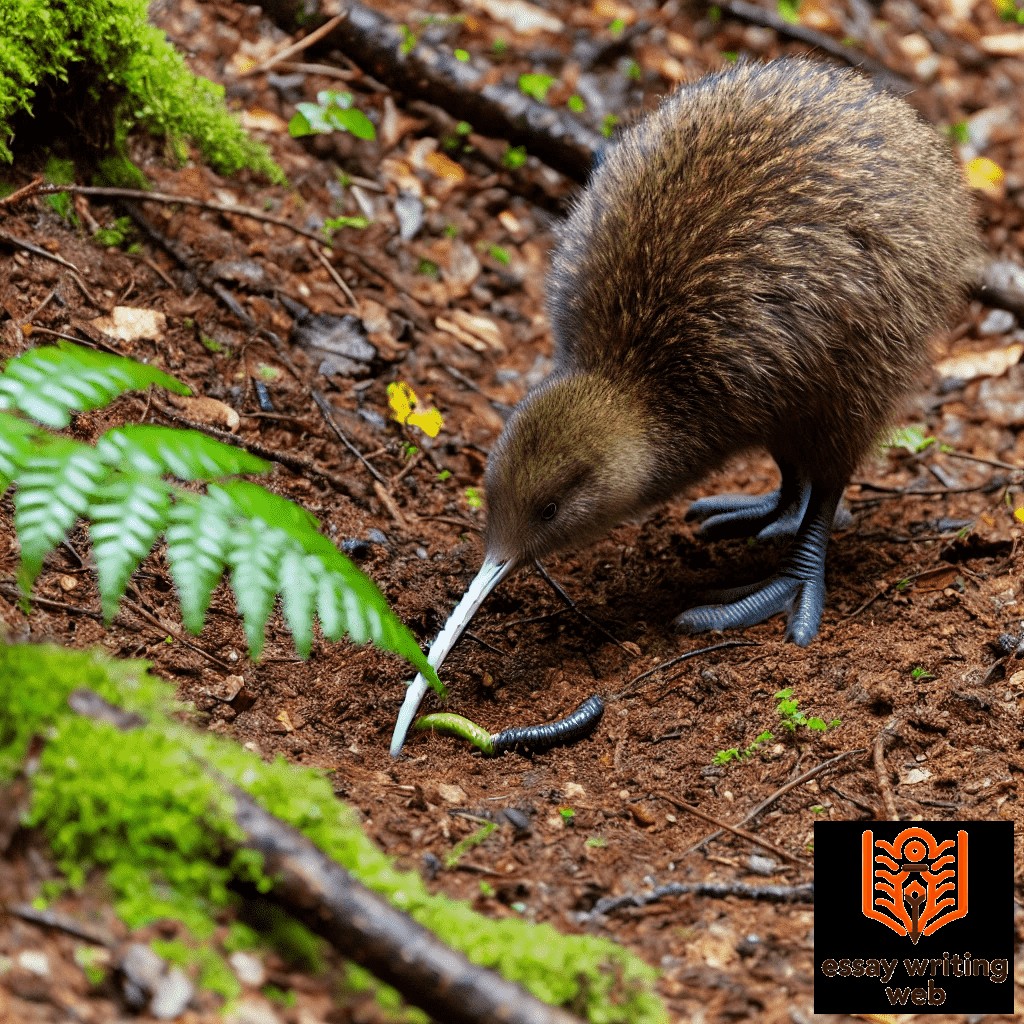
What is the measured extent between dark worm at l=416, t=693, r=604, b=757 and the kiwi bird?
285 millimetres

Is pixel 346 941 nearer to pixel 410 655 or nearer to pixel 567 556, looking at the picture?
pixel 410 655

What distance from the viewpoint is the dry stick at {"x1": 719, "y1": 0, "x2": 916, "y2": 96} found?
7492mm

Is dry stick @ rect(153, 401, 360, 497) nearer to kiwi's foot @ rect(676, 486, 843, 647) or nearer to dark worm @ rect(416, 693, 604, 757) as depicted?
dark worm @ rect(416, 693, 604, 757)

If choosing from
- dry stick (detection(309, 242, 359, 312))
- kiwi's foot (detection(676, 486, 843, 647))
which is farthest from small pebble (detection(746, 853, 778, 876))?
dry stick (detection(309, 242, 359, 312))

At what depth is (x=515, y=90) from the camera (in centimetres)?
663

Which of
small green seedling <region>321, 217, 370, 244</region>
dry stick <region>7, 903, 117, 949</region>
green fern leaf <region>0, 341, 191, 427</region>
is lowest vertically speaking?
dry stick <region>7, 903, 117, 949</region>

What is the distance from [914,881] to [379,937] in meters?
1.41

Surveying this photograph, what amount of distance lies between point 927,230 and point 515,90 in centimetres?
323

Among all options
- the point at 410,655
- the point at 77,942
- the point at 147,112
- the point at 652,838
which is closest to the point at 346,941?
the point at 77,942

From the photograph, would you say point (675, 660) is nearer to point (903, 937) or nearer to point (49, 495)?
point (903, 937)

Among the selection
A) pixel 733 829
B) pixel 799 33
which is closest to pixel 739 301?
pixel 733 829

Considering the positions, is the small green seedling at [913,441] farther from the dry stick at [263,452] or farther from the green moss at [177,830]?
the green moss at [177,830]

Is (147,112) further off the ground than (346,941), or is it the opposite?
(147,112)

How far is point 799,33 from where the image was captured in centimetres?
753
